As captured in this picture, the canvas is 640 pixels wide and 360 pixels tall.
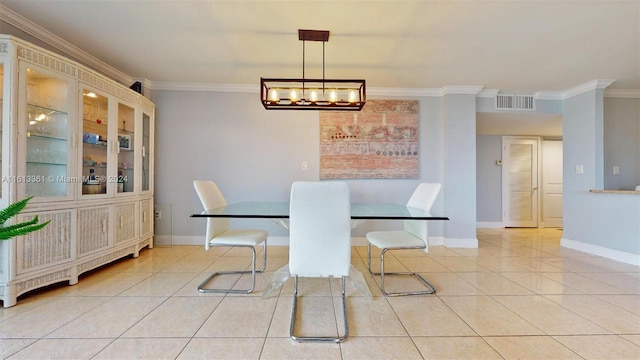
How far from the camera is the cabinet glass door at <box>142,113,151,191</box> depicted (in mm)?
3289

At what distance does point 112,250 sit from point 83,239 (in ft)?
1.22

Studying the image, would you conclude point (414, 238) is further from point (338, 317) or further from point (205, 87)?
point (205, 87)

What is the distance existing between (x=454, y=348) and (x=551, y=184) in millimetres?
5859

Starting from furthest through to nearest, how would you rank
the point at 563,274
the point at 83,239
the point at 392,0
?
the point at 563,274
the point at 83,239
the point at 392,0

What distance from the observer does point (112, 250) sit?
8.83 feet

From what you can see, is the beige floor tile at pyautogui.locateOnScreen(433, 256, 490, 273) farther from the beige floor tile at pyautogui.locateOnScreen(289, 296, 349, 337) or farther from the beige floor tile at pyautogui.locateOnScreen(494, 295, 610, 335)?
the beige floor tile at pyautogui.locateOnScreen(289, 296, 349, 337)

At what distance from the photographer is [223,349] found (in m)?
1.42

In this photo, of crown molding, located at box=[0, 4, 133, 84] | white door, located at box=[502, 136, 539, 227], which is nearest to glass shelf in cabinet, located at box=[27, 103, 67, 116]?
crown molding, located at box=[0, 4, 133, 84]

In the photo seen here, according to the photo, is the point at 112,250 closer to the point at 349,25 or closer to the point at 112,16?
the point at 112,16

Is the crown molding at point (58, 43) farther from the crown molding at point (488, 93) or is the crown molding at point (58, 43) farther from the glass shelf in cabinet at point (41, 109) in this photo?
the crown molding at point (488, 93)

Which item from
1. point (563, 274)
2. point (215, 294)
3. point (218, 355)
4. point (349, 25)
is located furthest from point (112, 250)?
point (563, 274)

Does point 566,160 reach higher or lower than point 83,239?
higher

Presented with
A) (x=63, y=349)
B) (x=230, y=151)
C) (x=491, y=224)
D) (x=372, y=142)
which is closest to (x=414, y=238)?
(x=372, y=142)

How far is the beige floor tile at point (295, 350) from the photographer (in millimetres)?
1374
